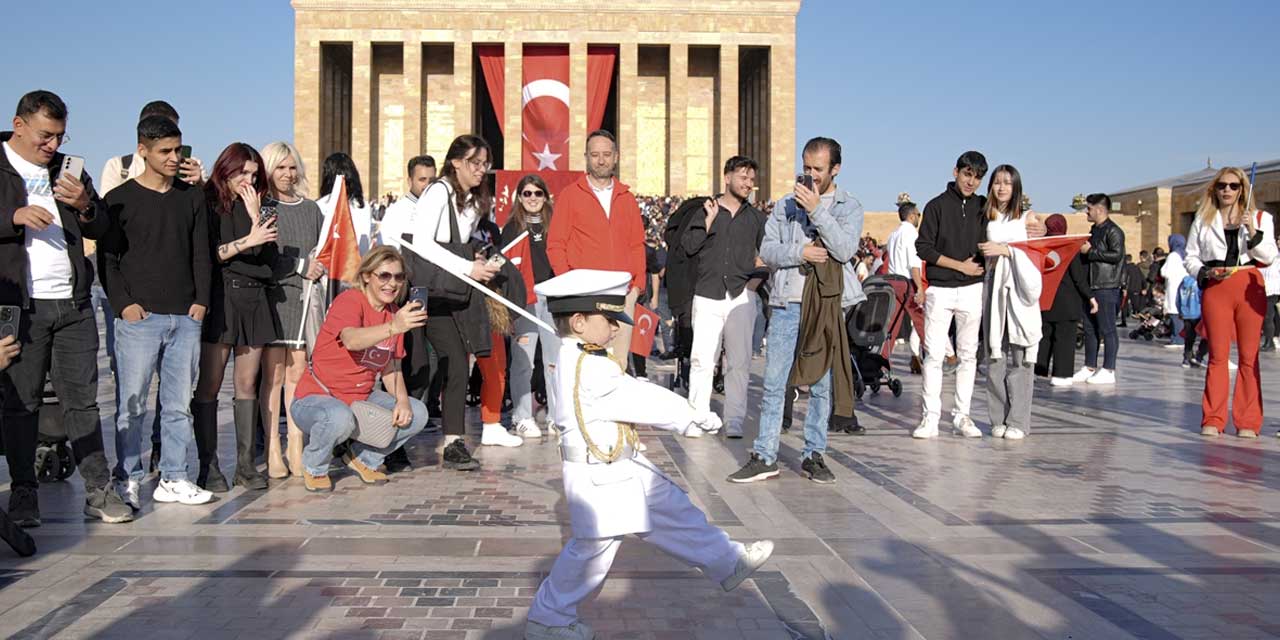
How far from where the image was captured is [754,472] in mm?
6441

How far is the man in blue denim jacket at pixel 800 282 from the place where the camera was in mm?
6445

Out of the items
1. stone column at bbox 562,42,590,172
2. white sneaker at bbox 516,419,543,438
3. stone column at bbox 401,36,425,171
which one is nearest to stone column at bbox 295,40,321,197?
stone column at bbox 401,36,425,171

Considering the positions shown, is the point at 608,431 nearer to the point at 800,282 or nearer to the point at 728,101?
the point at 800,282

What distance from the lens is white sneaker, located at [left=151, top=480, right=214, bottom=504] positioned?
579 centimetres

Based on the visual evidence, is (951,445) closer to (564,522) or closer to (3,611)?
(564,522)

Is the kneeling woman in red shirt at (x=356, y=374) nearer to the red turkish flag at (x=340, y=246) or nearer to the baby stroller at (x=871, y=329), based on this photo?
the red turkish flag at (x=340, y=246)

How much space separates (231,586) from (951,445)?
5435 millimetres

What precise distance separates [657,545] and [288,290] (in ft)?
12.7

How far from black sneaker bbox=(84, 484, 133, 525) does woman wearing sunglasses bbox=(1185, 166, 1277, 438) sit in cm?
756

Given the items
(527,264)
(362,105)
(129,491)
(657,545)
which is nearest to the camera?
(657,545)

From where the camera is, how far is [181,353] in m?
5.80

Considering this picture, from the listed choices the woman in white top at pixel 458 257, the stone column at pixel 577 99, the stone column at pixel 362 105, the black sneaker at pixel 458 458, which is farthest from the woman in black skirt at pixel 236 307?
the stone column at pixel 362 105

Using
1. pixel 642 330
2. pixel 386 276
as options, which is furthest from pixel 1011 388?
pixel 386 276

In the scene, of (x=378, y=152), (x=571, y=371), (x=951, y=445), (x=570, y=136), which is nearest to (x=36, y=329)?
(x=571, y=371)
